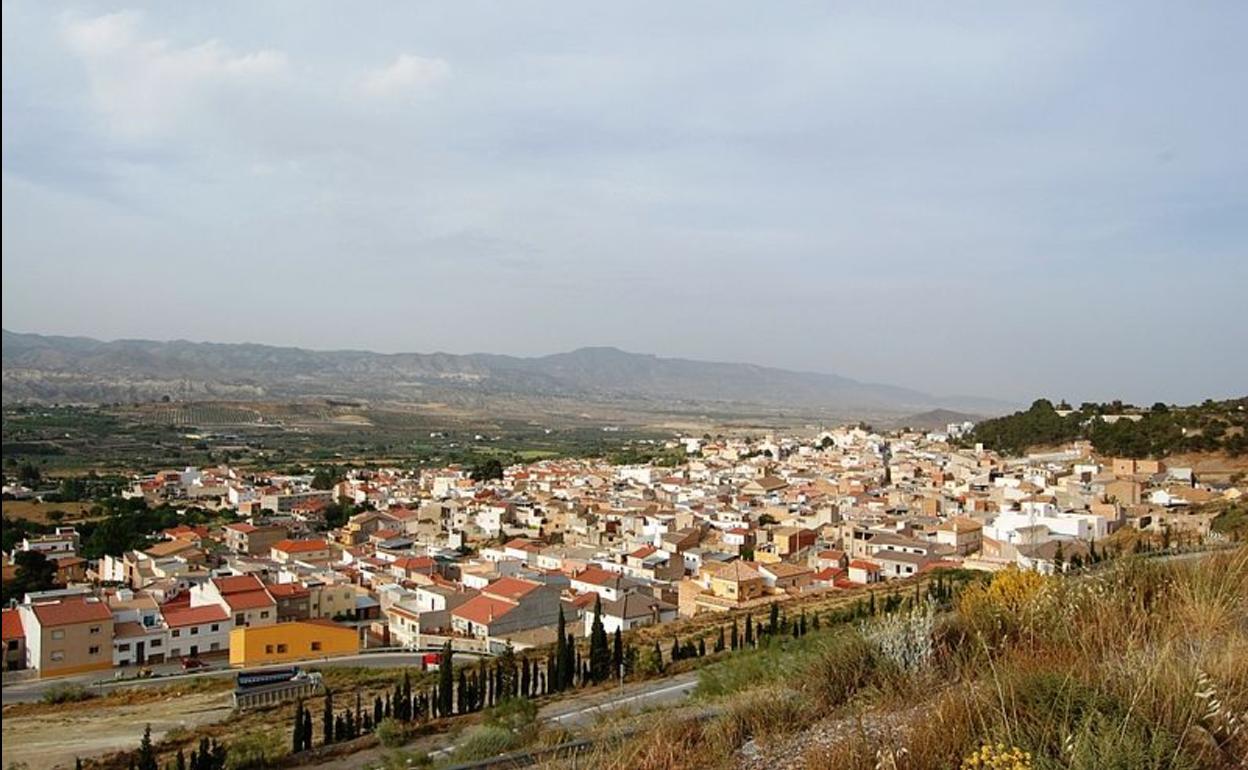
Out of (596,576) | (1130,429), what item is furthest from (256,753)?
(1130,429)

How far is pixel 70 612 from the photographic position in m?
21.1

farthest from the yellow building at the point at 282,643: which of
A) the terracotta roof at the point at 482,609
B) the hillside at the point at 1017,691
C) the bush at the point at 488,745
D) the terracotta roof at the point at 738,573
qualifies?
the hillside at the point at 1017,691

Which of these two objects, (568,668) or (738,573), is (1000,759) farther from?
(738,573)

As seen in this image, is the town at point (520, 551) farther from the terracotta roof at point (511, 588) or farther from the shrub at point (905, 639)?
the shrub at point (905, 639)

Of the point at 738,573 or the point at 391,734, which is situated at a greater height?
the point at 391,734

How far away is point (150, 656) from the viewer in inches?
850

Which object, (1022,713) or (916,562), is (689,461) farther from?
(1022,713)

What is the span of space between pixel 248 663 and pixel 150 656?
2.65 metres

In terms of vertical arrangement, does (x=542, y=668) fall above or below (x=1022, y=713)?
below

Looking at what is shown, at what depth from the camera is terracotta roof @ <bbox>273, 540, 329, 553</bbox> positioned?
→ 101 ft

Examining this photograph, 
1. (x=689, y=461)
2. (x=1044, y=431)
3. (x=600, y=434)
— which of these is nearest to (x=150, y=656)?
(x=689, y=461)

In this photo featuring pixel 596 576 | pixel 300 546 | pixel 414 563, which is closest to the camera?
pixel 596 576

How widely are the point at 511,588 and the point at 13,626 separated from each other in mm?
12254

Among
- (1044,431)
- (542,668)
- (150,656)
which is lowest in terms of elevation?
(150,656)
